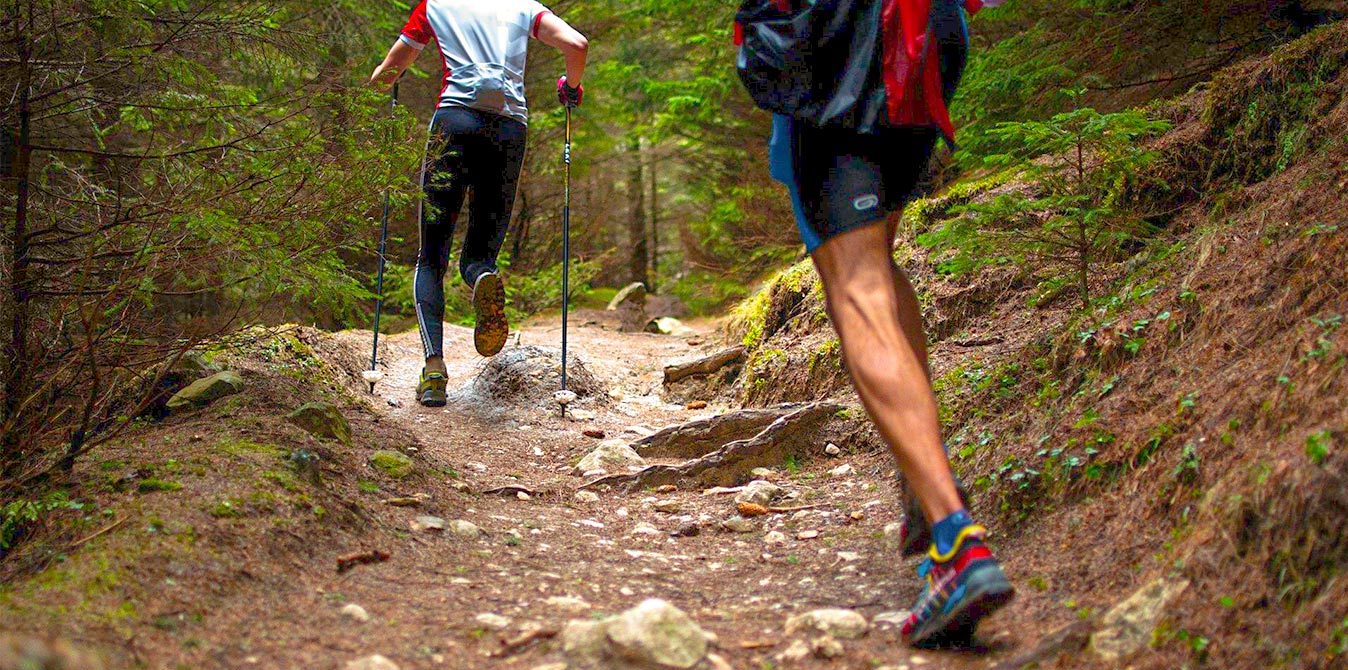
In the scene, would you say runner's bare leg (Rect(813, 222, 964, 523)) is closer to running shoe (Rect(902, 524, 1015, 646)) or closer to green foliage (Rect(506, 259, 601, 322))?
running shoe (Rect(902, 524, 1015, 646))

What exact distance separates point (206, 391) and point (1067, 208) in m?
3.80

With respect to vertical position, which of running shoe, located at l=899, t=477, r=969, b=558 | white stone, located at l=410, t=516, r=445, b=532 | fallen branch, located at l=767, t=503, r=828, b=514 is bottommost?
fallen branch, located at l=767, t=503, r=828, b=514

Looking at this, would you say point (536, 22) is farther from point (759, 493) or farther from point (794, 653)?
point (794, 653)

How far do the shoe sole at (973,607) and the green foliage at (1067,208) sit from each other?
2099 millimetres

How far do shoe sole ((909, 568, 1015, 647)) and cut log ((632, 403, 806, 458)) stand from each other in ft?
8.87

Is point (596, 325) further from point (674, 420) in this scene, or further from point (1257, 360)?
point (1257, 360)

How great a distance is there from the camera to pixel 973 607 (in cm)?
199

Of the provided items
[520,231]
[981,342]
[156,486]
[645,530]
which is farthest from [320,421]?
[520,231]

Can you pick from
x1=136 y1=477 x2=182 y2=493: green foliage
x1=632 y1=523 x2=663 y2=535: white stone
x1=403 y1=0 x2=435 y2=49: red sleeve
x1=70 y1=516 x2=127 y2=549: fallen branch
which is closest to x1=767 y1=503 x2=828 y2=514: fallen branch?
x1=632 y1=523 x2=663 y2=535: white stone

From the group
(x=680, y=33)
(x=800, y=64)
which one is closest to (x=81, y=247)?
(x=800, y=64)

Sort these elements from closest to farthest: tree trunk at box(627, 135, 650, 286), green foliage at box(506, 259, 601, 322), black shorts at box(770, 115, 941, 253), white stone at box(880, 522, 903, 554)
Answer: black shorts at box(770, 115, 941, 253), white stone at box(880, 522, 903, 554), green foliage at box(506, 259, 601, 322), tree trunk at box(627, 135, 650, 286)

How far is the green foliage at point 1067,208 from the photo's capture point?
3666mm

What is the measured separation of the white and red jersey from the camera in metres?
5.28

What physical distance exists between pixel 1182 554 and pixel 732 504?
2.17 m
